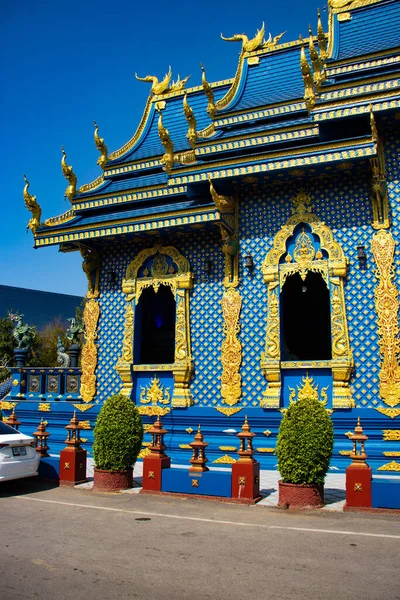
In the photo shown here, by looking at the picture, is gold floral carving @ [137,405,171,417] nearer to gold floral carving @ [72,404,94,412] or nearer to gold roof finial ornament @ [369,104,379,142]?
gold floral carving @ [72,404,94,412]

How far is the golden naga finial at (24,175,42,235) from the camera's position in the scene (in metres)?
15.1

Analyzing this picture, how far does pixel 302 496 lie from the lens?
26.0 ft

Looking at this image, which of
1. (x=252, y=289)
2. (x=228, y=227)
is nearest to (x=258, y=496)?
(x=252, y=289)

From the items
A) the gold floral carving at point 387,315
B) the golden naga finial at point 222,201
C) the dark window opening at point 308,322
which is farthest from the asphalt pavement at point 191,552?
the dark window opening at point 308,322

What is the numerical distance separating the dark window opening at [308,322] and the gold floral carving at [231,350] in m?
4.40

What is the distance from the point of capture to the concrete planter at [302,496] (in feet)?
26.0

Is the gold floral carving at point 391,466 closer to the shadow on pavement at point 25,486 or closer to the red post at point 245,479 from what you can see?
the red post at point 245,479

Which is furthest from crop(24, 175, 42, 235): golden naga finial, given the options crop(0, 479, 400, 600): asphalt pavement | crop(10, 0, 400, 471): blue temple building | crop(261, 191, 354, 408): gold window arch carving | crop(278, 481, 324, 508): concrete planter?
crop(278, 481, 324, 508): concrete planter

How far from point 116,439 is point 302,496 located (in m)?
3.16

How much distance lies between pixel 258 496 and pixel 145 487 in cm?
188

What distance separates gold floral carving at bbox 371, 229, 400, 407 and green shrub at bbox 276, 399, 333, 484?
3023mm

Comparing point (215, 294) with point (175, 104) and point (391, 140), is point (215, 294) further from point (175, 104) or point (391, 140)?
point (175, 104)

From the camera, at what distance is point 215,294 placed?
42.8 feet

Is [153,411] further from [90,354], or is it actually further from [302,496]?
[302,496]
